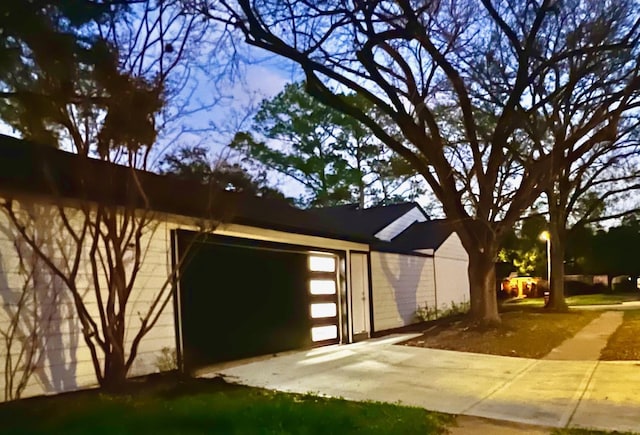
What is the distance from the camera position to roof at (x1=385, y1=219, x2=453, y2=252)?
22.8 m

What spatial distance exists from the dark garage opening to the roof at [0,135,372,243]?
1068 mm

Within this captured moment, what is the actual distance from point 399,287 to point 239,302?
8584 millimetres

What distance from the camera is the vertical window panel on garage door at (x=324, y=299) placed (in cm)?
1456

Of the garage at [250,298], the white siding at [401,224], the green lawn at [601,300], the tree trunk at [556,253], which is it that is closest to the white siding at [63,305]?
the garage at [250,298]

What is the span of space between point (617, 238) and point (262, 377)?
42178 millimetres

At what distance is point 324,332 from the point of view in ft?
49.0

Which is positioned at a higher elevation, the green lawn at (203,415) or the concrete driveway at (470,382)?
the green lawn at (203,415)

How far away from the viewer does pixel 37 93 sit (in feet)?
25.7

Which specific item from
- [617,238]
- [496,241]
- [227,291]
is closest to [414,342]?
[496,241]

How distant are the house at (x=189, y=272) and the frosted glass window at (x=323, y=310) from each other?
45mm

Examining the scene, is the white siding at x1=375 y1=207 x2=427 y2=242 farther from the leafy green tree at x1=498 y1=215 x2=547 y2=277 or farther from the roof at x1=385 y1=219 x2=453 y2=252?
the leafy green tree at x1=498 y1=215 x2=547 y2=277

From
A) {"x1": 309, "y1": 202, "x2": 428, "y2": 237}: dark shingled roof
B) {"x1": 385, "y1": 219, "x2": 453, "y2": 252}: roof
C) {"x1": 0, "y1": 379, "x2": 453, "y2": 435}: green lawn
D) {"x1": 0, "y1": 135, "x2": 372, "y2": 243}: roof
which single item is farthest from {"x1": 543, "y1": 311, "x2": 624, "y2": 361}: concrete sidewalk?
{"x1": 0, "y1": 135, "x2": 372, "y2": 243}: roof

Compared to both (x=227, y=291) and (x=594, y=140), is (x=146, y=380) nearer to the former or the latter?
(x=227, y=291)

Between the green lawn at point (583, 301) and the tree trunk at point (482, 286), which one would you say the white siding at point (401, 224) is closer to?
the tree trunk at point (482, 286)
